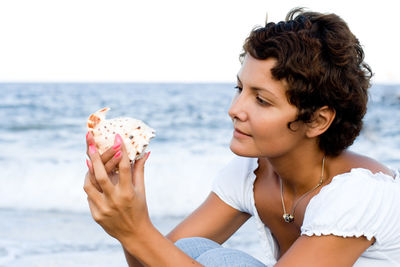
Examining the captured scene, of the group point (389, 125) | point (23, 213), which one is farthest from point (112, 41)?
point (23, 213)

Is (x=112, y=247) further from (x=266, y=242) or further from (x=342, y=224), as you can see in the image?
(x=342, y=224)

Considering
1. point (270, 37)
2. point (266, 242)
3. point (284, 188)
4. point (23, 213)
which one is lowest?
point (23, 213)

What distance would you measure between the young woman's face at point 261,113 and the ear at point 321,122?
4 cm

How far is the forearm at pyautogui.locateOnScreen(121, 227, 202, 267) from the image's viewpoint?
162 centimetres

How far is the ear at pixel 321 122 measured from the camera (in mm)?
1920

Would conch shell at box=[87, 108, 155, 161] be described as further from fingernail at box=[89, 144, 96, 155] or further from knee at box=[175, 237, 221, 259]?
knee at box=[175, 237, 221, 259]

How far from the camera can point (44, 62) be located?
1189 inches

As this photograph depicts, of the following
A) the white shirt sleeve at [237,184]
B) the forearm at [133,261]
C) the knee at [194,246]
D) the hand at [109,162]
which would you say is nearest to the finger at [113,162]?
the hand at [109,162]

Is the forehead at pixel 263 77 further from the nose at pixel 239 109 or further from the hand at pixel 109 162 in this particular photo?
the hand at pixel 109 162

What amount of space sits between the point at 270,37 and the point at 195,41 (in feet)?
73.6

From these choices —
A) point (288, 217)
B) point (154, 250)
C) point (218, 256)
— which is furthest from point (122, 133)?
point (288, 217)

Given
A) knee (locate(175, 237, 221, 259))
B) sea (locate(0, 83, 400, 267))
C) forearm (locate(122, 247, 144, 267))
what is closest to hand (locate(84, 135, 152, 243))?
forearm (locate(122, 247, 144, 267))

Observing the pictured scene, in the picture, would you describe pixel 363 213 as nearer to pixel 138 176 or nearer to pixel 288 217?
pixel 288 217

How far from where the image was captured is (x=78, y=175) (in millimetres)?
7309
